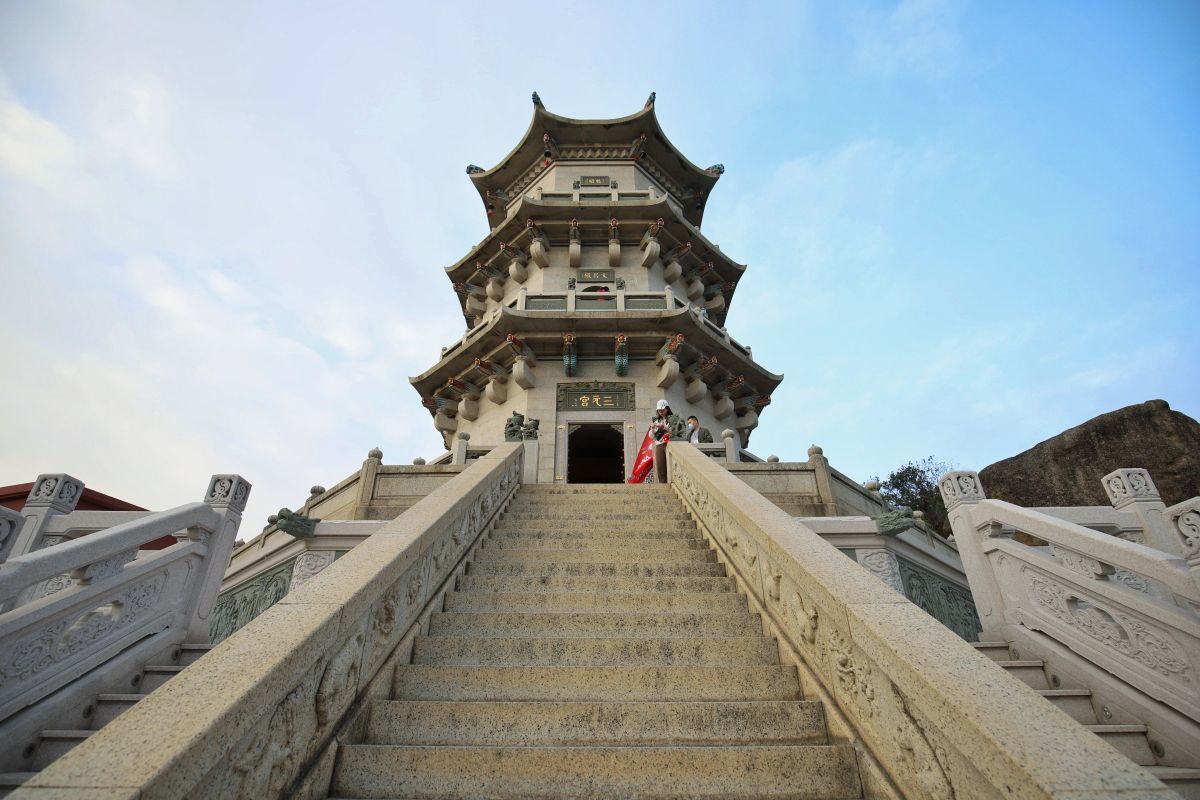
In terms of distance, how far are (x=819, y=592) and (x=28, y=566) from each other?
481cm

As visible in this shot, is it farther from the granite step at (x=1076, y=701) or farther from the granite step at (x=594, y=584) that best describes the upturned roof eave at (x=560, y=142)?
the granite step at (x=1076, y=701)

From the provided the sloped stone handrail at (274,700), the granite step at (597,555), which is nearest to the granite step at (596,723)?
the sloped stone handrail at (274,700)

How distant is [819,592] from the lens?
303 cm

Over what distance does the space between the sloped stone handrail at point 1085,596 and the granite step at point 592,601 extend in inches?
103

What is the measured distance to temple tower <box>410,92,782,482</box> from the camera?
44.1 ft

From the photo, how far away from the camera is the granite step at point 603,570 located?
498cm

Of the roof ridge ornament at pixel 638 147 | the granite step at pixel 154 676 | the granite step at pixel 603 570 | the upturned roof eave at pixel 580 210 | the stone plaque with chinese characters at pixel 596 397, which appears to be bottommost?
the granite step at pixel 154 676

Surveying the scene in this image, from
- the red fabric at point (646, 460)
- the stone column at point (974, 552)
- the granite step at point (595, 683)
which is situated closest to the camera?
the granite step at point (595, 683)

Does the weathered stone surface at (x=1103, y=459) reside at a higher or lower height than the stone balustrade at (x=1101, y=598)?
higher

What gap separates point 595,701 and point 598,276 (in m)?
14.4

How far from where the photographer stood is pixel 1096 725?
141 inches

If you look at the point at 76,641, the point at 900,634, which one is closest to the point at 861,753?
the point at 900,634

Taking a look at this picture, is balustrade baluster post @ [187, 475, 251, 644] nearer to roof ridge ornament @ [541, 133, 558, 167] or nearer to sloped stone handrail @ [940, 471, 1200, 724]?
sloped stone handrail @ [940, 471, 1200, 724]

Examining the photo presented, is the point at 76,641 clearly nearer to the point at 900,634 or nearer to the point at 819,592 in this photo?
the point at 819,592
